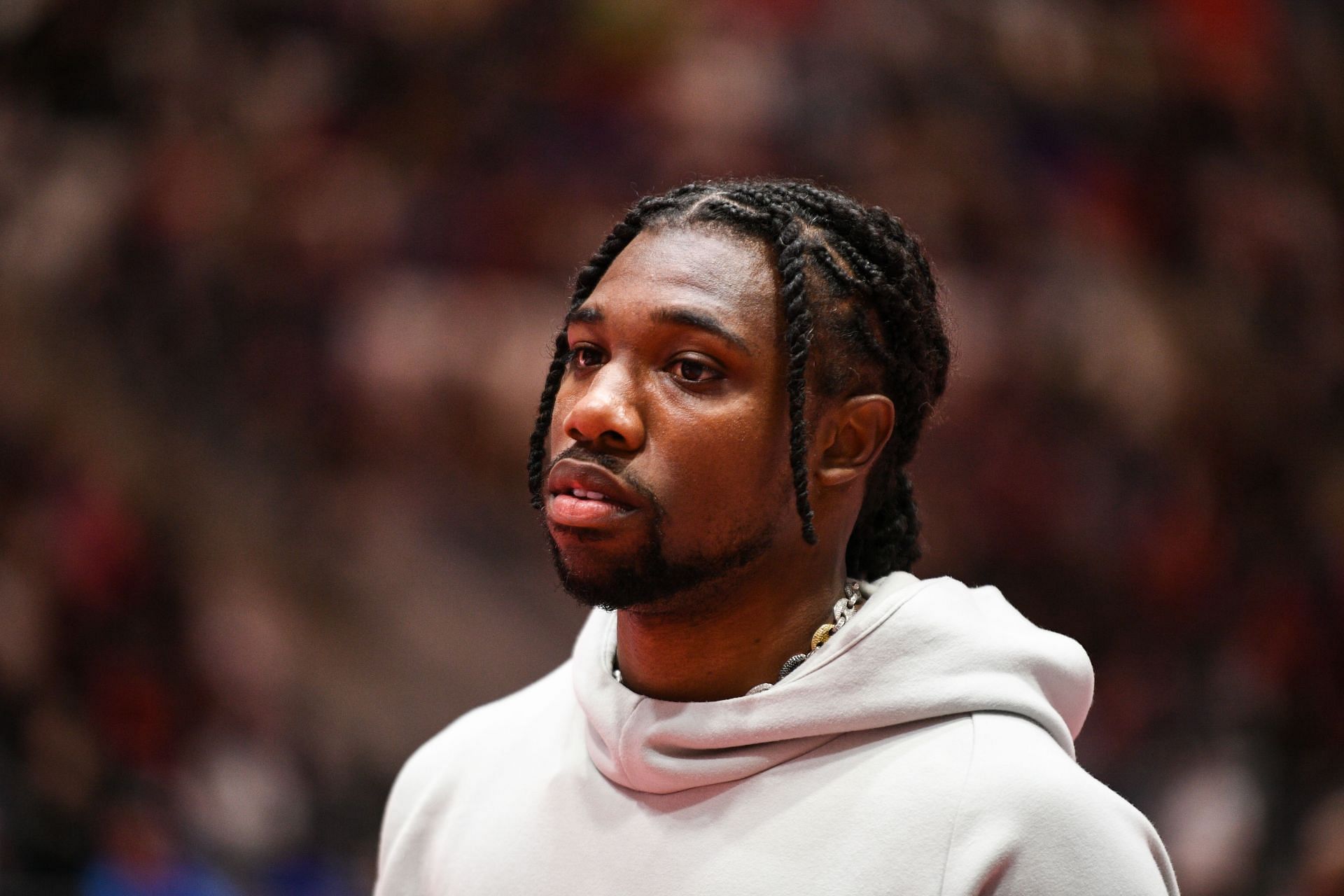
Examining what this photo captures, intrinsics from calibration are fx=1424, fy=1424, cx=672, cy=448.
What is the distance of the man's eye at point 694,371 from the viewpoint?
2043mm

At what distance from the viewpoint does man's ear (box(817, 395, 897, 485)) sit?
7.00 feet

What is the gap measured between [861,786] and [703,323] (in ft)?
2.24

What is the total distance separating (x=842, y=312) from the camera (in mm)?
2133

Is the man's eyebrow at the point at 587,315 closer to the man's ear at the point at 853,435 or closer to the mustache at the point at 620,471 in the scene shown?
the mustache at the point at 620,471

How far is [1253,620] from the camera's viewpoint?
620 cm

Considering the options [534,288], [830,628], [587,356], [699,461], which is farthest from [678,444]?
[534,288]

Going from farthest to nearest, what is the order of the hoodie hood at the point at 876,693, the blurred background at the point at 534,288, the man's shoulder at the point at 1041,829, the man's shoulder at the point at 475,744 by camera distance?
the blurred background at the point at 534,288 < the man's shoulder at the point at 475,744 < the hoodie hood at the point at 876,693 < the man's shoulder at the point at 1041,829

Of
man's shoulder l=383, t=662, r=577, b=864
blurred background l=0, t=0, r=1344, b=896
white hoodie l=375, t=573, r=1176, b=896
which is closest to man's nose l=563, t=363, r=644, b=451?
white hoodie l=375, t=573, r=1176, b=896

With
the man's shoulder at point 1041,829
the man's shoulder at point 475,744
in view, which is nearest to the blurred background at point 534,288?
the man's shoulder at point 475,744

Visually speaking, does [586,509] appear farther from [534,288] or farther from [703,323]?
[534,288]

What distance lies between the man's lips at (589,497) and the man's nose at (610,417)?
41 mm

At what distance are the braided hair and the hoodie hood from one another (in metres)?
0.19

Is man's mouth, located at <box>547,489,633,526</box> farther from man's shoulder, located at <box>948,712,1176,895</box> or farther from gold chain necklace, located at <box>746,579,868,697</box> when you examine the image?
man's shoulder, located at <box>948,712,1176,895</box>

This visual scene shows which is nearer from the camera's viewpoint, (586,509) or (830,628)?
(586,509)
